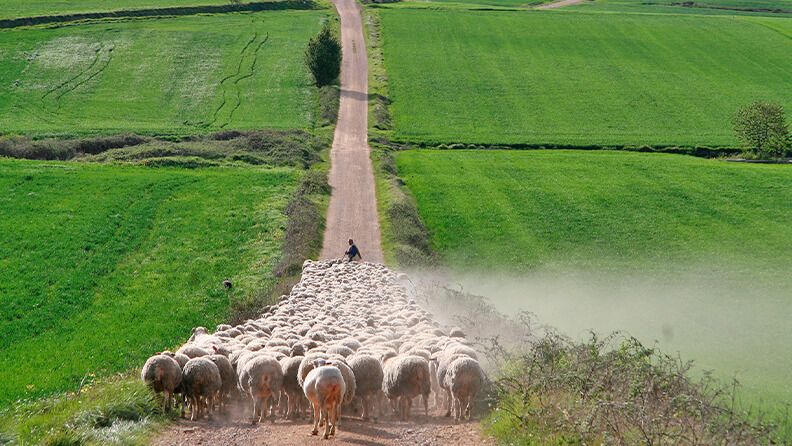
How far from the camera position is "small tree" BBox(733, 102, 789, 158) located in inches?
2408

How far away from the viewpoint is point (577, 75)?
83000 millimetres

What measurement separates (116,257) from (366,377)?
77.9 ft

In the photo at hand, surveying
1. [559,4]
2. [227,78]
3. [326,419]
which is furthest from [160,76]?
[326,419]

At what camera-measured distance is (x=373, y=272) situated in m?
34.2

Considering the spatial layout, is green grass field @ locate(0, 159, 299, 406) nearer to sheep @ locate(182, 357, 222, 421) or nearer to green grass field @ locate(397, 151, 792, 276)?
sheep @ locate(182, 357, 222, 421)

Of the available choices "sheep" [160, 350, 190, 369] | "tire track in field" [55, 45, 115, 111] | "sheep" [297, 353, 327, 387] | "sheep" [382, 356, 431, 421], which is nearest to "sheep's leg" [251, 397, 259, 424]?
"sheep" [297, 353, 327, 387]

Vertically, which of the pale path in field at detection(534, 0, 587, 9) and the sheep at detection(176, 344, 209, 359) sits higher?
the sheep at detection(176, 344, 209, 359)

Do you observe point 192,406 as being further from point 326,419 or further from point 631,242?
point 631,242

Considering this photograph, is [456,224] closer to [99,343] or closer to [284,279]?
[284,279]

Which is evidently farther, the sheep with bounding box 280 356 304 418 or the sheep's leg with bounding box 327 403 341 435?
the sheep with bounding box 280 356 304 418

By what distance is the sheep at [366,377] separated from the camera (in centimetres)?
1828

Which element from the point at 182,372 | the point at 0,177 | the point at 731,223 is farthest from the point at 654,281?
the point at 0,177

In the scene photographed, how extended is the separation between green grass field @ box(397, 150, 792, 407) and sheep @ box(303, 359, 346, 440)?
35.3ft

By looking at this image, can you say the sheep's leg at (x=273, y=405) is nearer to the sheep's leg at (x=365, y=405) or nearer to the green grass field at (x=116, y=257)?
the sheep's leg at (x=365, y=405)
